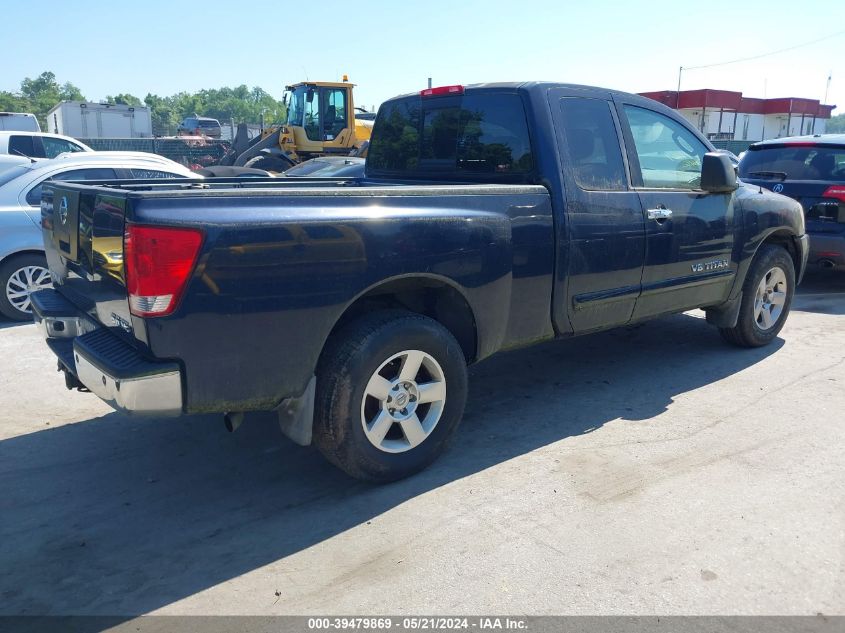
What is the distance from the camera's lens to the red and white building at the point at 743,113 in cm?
4394

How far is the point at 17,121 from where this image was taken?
25969 millimetres

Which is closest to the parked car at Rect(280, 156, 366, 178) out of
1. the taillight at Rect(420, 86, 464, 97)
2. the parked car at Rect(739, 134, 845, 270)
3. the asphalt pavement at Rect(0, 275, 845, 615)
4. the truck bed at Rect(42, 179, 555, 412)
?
the taillight at Rect(420, 86, 464, 97)

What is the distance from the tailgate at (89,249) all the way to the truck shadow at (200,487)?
943 millimetres

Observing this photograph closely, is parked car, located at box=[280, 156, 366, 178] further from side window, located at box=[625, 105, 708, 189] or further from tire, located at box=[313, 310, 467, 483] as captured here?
tire, located at box=[313, 310, 467, 483]

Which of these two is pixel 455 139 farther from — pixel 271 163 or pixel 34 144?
pixel 271 163

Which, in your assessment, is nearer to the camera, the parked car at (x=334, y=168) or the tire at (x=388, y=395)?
the tire at (x=388, y=395)

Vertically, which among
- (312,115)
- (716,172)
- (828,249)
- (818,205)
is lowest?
(828,249)

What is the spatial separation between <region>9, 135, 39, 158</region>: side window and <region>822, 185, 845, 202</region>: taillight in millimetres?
13315

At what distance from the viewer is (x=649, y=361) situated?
19.4 feet

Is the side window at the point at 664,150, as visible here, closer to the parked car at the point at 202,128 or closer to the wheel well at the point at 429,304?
the wheel well at the point at 429,304

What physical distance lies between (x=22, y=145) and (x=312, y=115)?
8.21 meters

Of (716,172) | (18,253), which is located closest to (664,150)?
(716,172)

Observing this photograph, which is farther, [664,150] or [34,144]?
[34,144]

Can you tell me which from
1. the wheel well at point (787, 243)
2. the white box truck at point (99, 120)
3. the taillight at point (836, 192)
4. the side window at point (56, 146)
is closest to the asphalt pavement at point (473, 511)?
the wheel well at point (787, 243)
